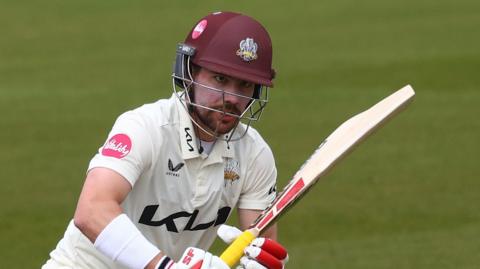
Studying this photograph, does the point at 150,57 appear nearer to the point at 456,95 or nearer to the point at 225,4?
the point at 225,4

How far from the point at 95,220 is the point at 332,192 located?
245 inches

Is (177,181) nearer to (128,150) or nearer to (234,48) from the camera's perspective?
(128,150)

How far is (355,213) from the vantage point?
1059 centimetres

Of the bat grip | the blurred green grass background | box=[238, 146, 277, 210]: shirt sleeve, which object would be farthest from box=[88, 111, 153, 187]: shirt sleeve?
the blurred green grass background

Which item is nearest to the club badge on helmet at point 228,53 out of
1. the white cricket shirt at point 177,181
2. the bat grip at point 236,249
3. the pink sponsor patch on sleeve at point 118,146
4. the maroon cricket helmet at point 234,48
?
the maroon cricket helmet at point 234,48

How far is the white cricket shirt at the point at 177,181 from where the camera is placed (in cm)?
557

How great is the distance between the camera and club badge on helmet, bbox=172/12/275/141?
5.60m

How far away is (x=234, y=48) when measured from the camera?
18.4 ft

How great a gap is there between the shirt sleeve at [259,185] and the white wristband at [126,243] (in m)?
1.00

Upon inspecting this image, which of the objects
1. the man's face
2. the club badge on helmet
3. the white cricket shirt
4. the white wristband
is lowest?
the white wristband

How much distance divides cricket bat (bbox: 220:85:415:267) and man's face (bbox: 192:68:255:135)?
0.40 meters

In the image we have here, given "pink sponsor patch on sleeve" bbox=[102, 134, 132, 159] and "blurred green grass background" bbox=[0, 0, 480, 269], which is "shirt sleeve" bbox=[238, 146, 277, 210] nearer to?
"pink sponsor patch on sleeve" bbox=[102, 134, 132, 159]

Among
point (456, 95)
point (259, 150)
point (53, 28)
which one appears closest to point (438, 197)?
point (456, 95)

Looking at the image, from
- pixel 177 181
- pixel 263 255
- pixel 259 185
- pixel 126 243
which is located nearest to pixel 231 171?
pixel 259 185
